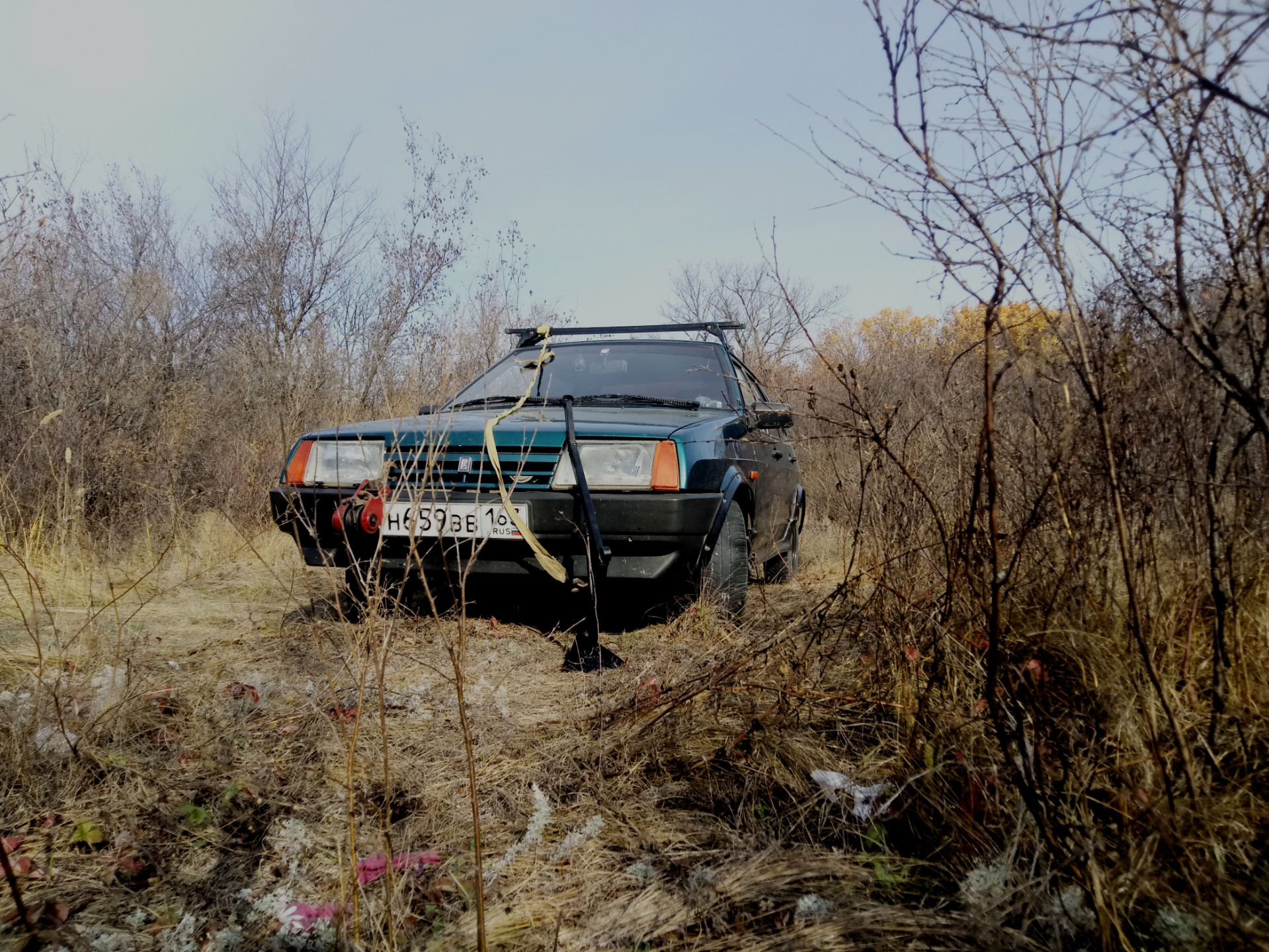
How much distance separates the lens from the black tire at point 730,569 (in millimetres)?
3295

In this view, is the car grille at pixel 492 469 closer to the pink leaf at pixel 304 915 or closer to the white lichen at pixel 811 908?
the pink leaf at pixel 304 915

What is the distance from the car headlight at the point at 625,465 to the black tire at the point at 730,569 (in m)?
0.48

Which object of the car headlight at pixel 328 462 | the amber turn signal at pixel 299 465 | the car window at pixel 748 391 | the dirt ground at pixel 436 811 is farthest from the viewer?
the car window at pixel 748 391

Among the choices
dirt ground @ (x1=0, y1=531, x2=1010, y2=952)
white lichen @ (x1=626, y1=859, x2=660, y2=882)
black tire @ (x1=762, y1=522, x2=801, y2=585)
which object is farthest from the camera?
black tire @ (x1=762, y1=522, x2=801, y2=585)

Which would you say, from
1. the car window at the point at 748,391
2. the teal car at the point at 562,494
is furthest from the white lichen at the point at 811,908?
the car window at the point at 748,391

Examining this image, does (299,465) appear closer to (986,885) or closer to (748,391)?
(748,391)

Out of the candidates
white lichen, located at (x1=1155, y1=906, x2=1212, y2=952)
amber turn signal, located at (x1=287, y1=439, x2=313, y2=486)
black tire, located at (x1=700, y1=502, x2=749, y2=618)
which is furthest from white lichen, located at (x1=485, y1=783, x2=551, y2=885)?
amber turn signal, located at (x1=287, y1=439, x2=313, y2=486)

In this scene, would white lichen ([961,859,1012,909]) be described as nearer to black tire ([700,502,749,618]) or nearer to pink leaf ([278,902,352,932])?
pink leaf ([278,902,352,932])

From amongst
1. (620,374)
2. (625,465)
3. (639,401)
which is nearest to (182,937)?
(625,465)

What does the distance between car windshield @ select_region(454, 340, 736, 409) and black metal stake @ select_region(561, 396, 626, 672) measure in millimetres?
1028

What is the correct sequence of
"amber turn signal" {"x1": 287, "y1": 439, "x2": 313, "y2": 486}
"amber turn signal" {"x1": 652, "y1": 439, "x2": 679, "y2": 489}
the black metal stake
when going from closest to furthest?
the black metal stake < "amber turn signal" {"x1": 652, "y1": 439, "x2": 679, "y2": 489} < "amber turn signal" {"x1": 287, "y1": 439, "x2": 313, "y2": 486}

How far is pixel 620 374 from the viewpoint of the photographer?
14.1ft

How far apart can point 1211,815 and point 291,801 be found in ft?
6.28

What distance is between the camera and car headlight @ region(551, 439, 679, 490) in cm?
297
